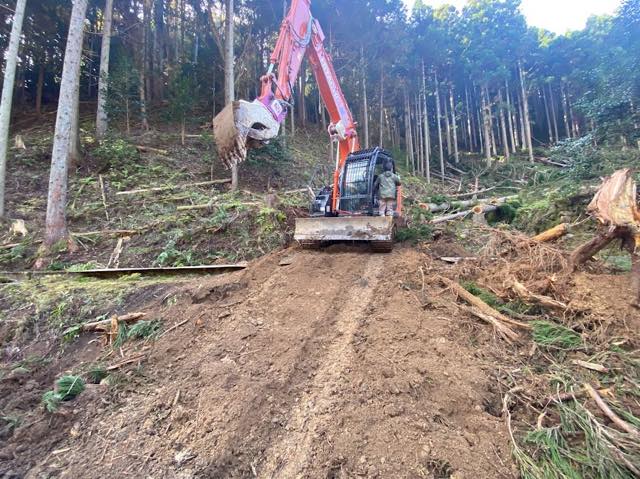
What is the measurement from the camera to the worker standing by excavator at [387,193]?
7453 millimetres

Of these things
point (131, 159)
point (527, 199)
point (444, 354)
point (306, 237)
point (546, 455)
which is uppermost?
point (131, 159)

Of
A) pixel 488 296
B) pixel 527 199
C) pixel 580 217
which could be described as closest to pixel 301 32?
pixel 488 296

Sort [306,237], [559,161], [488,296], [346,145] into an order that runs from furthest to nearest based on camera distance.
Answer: [559,161] → [346,145] → [306,237] → [488,296]

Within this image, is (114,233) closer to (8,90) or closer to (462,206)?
(8,90)

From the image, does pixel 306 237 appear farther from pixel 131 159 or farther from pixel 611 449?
pixel 131 159

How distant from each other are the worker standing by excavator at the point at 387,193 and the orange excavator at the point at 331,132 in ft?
0.45

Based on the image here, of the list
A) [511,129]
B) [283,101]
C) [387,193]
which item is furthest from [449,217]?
[511,129]

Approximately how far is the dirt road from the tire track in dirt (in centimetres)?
1

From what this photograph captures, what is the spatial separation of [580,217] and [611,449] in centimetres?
843

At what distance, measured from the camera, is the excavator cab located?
6.68 metres

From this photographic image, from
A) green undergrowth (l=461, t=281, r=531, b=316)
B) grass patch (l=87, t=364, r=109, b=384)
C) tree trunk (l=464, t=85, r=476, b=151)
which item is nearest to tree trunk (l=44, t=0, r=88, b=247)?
grass patch (l=87, t=364, r=109, b=384)

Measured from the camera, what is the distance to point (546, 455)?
7.98 ft

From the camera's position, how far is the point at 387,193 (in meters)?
7.46

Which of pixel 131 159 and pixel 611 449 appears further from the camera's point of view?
pixel 131 159
